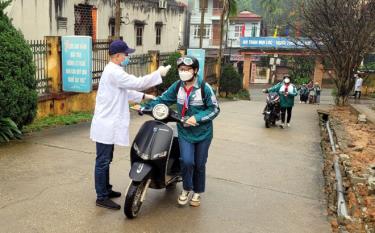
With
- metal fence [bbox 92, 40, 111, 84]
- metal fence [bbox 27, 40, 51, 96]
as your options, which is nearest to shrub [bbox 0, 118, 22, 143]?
metal fence [bbox 27, 40, 51, 96]

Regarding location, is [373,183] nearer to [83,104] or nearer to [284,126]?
[284,126]

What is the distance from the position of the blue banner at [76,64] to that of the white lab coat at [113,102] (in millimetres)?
5213

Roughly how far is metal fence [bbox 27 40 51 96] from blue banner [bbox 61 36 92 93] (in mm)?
377

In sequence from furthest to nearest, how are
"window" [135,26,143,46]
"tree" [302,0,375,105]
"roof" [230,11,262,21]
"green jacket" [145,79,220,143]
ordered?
"roof" [230,11,262,21] → "window" [135,26,143,46] → "tree" [302,0,375,105] → "green jacket" [145,79,220,143]

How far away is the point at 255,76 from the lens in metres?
44.9

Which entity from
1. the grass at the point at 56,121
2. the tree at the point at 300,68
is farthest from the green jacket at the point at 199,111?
the tree at the point at 300,68

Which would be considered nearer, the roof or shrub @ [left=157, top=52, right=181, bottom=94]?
shrub @ [left=157, top=52, right=181, bottom=94]

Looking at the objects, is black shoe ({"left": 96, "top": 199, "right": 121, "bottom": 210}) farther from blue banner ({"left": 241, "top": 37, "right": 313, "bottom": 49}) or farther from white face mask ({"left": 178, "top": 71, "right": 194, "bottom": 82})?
blue banner ({"left": 241, "top": 37, "right": 313, "bottom": 49})

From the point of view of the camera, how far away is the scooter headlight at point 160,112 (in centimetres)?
414

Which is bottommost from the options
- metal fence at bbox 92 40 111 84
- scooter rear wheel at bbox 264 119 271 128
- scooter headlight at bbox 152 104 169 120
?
scooter rear wheel at bbox 264 119 271 128

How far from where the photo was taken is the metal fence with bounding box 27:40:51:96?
877cm

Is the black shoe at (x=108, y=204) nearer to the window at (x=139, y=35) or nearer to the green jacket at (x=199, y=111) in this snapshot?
the green jacket at (x=199, y=111)

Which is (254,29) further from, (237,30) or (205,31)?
(205,31)

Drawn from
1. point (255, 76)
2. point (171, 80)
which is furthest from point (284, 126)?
point (255, 76)
